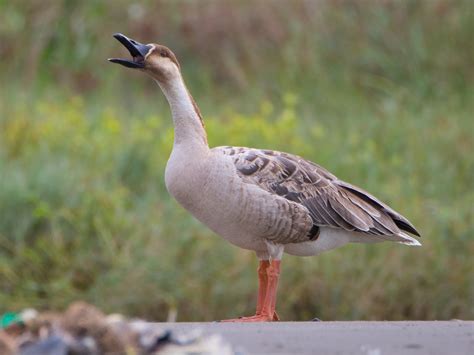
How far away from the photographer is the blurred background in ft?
35.2

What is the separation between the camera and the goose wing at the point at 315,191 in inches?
287

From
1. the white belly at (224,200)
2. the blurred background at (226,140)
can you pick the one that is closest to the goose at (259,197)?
the white belly at (224,200)

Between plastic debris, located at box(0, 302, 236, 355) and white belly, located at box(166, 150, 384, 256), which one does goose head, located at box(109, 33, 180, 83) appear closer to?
white belly, located at box(166, 150, 384, 256)

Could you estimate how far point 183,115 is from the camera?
286 inches

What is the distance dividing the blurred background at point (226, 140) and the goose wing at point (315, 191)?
288 centimetres

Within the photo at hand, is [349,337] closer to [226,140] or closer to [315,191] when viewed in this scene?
[315,191]

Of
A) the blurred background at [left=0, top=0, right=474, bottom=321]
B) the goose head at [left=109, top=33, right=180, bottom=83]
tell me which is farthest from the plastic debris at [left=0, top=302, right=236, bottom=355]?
the blurred background at [left=0, top=0, right=474, bottom=321]

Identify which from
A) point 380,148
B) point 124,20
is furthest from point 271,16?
point 380,148

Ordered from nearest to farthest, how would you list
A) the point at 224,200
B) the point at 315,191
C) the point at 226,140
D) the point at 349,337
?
1. the point at 349,337
2. the point at 224,200
3. the point at 315,191
4. the point at 226,140

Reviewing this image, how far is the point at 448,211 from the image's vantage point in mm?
11422

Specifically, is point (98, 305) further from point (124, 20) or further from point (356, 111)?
point (124, 20)

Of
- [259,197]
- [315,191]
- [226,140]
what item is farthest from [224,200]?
[226,140]

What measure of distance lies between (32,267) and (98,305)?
75 cm

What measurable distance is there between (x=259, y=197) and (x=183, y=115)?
664mm
